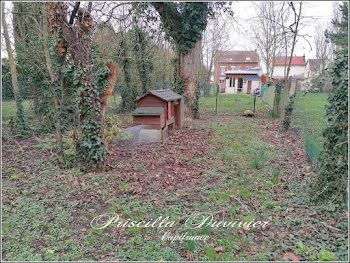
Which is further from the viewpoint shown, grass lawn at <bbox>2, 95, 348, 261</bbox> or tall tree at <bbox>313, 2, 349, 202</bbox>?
tall tree at <bbox>313, 2, 349, 202</bbox>

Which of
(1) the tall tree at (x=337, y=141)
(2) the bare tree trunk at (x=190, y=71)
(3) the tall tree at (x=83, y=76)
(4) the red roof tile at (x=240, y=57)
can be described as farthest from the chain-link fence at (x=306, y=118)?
(4) the red roof tile at (x=240, y=57)

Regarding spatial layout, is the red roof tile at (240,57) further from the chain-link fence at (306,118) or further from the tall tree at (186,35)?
the tall tree at (186,35)

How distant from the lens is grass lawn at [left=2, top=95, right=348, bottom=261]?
273cm

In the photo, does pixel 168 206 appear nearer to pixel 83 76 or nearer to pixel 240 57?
pixel 83 76

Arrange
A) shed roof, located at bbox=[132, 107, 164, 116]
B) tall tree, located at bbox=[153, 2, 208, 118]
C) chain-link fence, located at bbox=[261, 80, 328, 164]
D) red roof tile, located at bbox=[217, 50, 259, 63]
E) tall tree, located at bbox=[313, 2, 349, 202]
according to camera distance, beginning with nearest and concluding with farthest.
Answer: tall tree, located at bbox=[313, 2, 349, 202] < chain-link fence, located at bbox=[261, 80, 328, 164] < shed roof, located at bbox=[132, 107, 164, 116] < tall tree, located at bbox=[153, 2, 208, 118] < red roof tile, located at bbox=[217, 50, 259, 63]

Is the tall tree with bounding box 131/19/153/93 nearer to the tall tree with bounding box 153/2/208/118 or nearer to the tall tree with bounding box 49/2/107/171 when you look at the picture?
the tall tree with bounding box 153/2/208/118

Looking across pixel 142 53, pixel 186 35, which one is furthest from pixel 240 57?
pixel 186 35

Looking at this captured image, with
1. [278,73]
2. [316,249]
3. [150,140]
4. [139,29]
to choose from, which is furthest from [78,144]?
[278,73]

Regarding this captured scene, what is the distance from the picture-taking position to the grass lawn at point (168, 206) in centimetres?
273

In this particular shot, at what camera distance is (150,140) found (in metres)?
6.82

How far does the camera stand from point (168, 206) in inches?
143

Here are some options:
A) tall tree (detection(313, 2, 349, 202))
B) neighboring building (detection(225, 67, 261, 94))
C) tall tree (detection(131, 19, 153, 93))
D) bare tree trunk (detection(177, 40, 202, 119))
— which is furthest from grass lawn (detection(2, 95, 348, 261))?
neighboring building (detection(225, 67, 261, 94))

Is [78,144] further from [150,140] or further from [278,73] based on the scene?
[278,73]

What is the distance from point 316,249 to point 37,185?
4.32 metres
